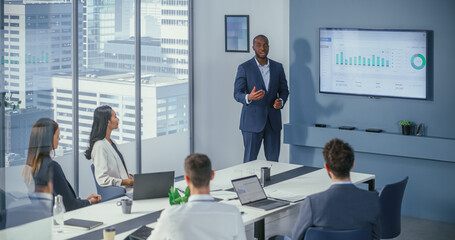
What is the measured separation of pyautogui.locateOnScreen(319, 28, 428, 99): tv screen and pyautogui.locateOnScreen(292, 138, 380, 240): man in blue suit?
11.7 feet

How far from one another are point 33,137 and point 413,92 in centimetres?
585

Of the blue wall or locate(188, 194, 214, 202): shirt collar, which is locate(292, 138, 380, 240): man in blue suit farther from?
the blue wall

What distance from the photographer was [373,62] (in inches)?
297

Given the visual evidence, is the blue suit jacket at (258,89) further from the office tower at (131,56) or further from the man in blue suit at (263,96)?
the office tower at (131,56)

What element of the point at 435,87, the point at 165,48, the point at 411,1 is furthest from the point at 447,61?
the point at 165,48

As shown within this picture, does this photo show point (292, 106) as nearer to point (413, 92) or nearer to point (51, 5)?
point (413, 92)

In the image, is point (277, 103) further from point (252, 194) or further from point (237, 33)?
point (252, 194)

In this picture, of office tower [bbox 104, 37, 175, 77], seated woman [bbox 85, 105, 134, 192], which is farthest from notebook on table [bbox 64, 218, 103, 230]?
office tower [bbox 104, 37, 175, 77]

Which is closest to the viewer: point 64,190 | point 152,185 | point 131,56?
point 152,185

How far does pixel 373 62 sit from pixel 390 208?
2.77 m

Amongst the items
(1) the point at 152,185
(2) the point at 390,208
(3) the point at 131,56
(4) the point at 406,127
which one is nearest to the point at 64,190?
(1) the point at 152,185

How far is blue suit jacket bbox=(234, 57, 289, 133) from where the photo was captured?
7934mm

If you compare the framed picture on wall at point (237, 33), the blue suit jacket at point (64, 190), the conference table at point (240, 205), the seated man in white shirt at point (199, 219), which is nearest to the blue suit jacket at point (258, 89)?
the framed picture on wall at point (237, 33)

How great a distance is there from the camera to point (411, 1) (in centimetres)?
720
